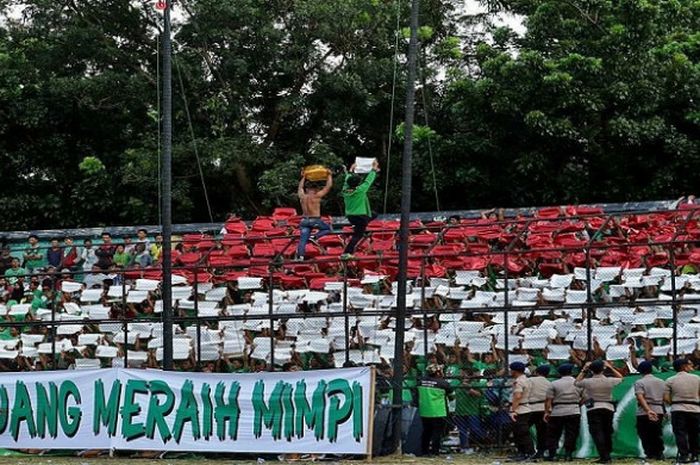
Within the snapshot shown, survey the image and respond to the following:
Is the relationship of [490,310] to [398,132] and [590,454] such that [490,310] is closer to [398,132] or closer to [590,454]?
[590,454]

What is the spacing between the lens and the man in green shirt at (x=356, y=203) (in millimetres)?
26938

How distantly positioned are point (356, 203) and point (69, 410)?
6.67 meters

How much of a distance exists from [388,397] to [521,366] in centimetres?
256

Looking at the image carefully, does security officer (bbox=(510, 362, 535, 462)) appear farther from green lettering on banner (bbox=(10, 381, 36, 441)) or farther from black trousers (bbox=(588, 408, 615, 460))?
green lettering on banner (bbox=(10, 381, 36, 441))

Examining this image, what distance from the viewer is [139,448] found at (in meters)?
23.1

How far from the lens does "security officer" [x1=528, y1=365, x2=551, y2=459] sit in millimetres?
21016

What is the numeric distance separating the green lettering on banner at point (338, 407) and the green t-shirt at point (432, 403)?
50.0 inches

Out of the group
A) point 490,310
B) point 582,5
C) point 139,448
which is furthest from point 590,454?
point 582,5

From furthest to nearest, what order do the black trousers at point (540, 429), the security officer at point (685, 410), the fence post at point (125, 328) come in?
the fence post at point (125, 328)
the black trousers at point (540, 429)
the security officer at point (685, 410)

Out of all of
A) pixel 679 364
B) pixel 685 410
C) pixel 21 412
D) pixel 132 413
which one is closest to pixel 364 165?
pixel 132 413

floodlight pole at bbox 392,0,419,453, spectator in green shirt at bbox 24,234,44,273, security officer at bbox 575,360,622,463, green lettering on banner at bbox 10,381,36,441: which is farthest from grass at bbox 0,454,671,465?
spectator in green shirt at bbox 24,234,44,273

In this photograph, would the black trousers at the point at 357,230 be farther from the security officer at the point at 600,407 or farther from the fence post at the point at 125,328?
the security officer at the point at 600,407

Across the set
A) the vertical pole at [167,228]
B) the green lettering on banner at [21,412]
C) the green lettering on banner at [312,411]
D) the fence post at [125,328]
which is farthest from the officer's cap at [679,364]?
the green lettering on banner at [21,412]

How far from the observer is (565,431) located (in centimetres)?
2102
